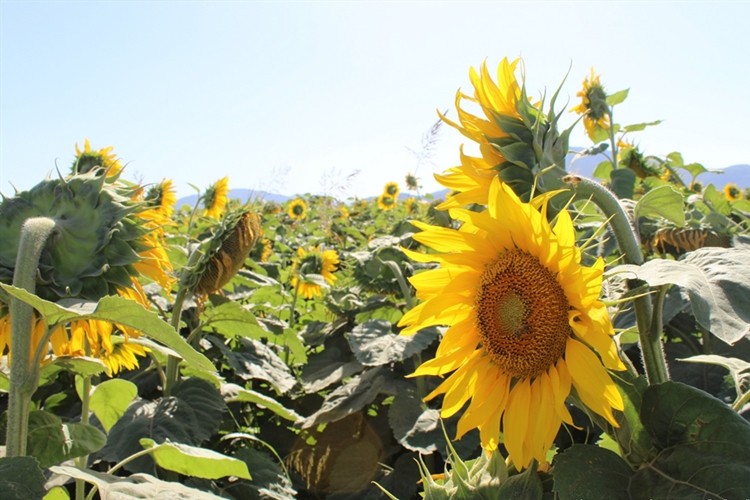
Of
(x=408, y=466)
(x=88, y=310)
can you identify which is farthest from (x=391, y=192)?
(x=88, y=310)

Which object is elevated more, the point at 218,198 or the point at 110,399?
the point at 218,198

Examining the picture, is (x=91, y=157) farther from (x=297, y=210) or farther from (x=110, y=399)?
(x=297, y=210)

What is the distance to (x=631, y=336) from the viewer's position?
1.03 m

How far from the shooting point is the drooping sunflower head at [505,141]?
1052 millimetres

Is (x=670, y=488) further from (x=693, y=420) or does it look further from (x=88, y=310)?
(x=88, y=310)

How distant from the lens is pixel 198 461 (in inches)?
57.1

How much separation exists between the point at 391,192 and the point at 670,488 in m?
11.3

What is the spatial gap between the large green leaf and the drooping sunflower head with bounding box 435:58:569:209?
1258 millimetres

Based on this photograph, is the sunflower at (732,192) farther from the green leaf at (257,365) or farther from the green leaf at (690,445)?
the green leaf at (690,445)

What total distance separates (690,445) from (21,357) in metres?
1.04

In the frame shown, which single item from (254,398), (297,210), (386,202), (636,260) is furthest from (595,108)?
(386,202)

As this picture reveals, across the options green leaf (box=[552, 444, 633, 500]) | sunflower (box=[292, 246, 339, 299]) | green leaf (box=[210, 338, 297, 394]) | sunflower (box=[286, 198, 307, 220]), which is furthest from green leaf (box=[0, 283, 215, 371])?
sunflower (box=[286, 198, 307, 220])

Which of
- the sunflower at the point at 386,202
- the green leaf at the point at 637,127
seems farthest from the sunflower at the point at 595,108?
the sunflower at the point at 386,202

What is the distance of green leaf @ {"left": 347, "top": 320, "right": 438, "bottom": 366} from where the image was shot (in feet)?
8.20
